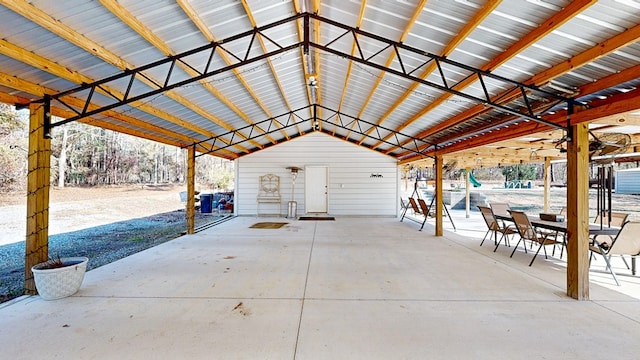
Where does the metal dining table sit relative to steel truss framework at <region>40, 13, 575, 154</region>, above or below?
below

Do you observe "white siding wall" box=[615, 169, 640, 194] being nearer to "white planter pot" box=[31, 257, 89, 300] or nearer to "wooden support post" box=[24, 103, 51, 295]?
"white planter pot" box=[31, 257, 89, 300]

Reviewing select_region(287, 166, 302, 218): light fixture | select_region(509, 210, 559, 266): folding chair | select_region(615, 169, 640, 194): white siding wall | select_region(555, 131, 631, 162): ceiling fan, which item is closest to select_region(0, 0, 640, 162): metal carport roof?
select_region(555, 131, 631, 162): ceiling fan

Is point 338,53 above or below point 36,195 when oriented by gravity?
above

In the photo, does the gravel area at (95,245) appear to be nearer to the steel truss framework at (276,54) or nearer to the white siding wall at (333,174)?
the steel truss framework at (276,54)

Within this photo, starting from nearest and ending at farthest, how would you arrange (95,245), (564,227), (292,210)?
(564,227) < (95,245) < (292,210)

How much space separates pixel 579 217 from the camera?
3.34 meters

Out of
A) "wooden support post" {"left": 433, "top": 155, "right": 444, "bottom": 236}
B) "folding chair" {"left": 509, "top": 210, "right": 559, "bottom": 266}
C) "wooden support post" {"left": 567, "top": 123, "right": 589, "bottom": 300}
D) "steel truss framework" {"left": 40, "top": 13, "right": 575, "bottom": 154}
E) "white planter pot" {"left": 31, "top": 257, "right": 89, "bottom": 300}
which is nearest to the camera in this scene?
"white planter pot" {"left": 31, "top": 257, "right": 89, "bottom": 300}

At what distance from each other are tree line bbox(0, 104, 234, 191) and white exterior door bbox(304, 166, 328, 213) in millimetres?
10940

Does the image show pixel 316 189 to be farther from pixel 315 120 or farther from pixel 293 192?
pixel 315 120

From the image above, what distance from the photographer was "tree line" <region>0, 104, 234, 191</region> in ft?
50.7

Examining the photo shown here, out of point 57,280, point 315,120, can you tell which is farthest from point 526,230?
point 57,280

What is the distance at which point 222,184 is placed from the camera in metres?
20.2

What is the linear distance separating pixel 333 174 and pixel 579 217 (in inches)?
322

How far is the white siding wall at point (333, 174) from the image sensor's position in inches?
435
